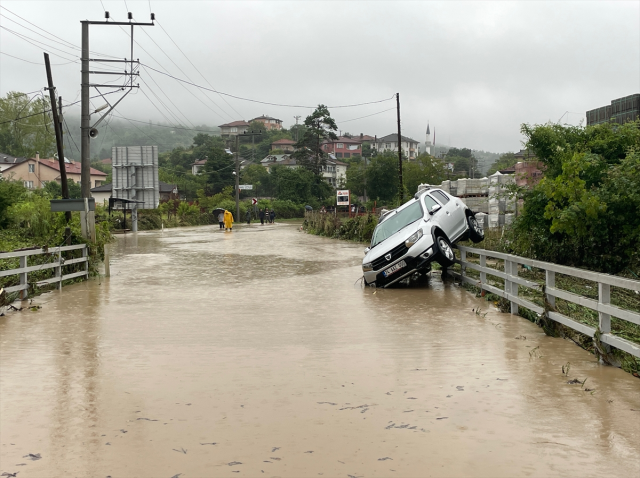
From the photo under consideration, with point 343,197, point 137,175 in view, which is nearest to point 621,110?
point 343,197

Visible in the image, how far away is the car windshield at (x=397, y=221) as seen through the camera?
618 inches

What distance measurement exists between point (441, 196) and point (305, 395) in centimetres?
1084

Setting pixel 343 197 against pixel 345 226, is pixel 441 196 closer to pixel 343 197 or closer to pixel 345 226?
pixel 345 226

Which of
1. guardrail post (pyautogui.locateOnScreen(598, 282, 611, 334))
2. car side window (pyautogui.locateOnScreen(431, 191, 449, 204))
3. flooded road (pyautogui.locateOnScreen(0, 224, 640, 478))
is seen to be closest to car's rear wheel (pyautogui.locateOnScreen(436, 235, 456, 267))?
car side window (pyautogui.locateOnScreen(431, 191, 449, 204))

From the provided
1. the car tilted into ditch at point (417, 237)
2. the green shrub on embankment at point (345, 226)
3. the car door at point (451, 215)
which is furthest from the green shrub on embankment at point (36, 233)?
the green shrub on embankment at point (345, 226)

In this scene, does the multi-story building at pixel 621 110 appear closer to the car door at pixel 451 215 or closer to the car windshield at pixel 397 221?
the car door at pixel 451 215

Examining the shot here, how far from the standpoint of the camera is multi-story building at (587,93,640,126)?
47594 mm

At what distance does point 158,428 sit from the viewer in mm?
5449

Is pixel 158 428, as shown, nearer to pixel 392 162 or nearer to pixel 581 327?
pixel 581 327

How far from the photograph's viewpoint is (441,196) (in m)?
16.5

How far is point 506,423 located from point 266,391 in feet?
7.71

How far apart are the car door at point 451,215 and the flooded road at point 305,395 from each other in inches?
129

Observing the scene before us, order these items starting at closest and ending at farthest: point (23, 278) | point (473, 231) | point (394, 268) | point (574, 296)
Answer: point (574, 296) < point (23, 278) < point (394, 268) < point (473, 231)

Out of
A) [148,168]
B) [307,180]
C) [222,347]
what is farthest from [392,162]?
[222,347]
